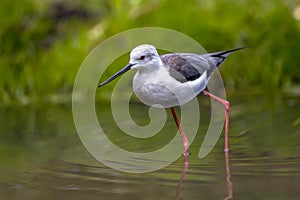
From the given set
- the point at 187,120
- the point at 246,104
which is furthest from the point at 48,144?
the point at 246,104

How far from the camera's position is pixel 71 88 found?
9820 mm

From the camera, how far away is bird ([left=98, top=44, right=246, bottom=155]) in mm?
6395

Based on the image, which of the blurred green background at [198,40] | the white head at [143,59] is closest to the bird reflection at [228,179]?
the white head at [143,59]

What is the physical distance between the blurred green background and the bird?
273 cm

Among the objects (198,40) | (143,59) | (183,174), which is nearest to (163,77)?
(143,59)

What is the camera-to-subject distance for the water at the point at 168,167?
5.09 metres

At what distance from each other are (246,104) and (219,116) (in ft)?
2.55

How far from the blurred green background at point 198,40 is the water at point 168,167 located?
1487 millimetres

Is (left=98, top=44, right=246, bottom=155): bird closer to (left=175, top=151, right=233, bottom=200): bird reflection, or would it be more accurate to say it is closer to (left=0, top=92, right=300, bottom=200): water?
(left=175, top=151, right=233, bottom=200): bird reflection

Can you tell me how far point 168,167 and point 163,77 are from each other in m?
1.02

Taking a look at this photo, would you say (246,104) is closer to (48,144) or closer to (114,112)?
(114,112)

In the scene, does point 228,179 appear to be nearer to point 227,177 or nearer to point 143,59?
point 227,177

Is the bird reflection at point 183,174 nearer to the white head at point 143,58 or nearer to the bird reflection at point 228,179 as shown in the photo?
the bird reflection at point 228,179

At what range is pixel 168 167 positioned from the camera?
5.87m
